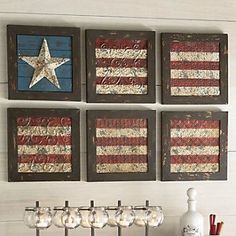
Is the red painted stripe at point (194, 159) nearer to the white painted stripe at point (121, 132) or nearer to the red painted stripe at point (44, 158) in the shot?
the white painted stripe at point (121, 132)

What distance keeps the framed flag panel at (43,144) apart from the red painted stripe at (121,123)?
0.09 metres

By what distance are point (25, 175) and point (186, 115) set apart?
65 cm

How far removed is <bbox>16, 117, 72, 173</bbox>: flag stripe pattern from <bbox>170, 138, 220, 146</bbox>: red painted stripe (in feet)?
1.34

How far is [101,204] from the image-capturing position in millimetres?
2172

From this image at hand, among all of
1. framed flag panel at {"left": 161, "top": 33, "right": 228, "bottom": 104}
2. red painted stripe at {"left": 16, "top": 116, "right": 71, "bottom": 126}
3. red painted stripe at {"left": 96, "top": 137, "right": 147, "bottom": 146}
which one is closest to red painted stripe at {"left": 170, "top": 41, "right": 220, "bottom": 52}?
framed flag panel at {"left": 161, "top": 33, "right": 228, "bottom": 104}

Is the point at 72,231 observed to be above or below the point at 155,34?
below

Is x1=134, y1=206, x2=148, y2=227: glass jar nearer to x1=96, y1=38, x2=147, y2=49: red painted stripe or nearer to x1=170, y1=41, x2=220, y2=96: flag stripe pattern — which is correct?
x1=170, y1=41, x2=220, y2=96: flag stripe pattern

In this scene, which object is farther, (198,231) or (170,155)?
(170,155)

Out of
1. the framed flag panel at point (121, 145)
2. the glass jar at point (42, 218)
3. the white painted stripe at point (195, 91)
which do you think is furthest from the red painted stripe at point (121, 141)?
the glass jar at point (42, 218)

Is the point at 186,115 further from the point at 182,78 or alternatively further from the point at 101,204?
the point at 101,204

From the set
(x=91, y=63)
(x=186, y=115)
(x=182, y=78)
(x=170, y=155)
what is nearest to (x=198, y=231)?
(x=170, y=155)

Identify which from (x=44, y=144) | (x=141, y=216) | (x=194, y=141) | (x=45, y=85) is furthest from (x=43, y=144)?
(x=194, y=141)

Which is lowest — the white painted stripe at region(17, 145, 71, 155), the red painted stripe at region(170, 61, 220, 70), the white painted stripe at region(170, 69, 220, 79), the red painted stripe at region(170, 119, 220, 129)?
the white painted stripe at region(17, 145, 71, 155)

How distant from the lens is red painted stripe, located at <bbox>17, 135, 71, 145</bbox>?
6.93 feet
